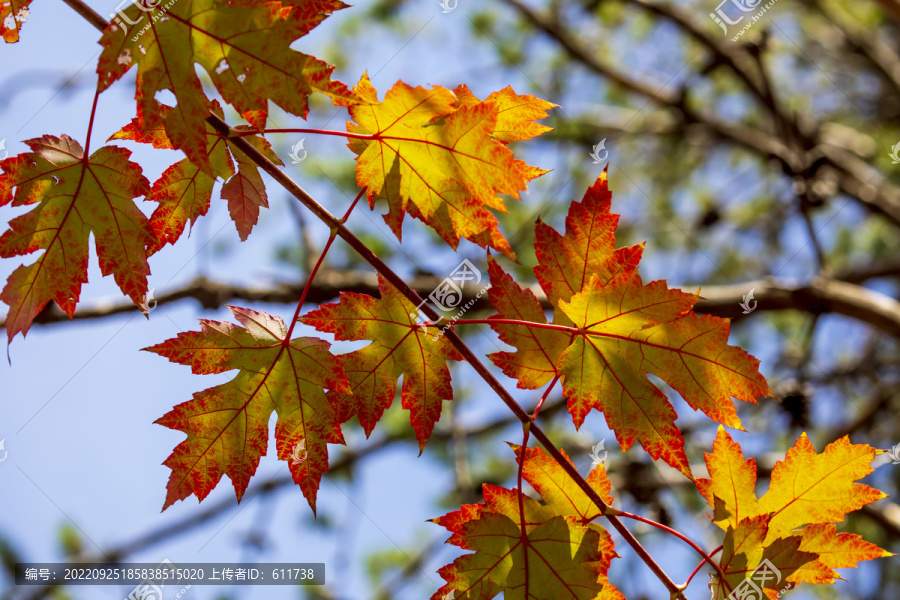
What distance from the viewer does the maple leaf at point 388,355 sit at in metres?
1.07

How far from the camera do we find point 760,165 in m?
5.10

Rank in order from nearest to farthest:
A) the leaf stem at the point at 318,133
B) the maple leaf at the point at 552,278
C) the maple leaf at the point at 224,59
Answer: the maple leaf at the point at 224,59
the leaf stem at the point at 318,133
the maple leaf at the point at 552,278

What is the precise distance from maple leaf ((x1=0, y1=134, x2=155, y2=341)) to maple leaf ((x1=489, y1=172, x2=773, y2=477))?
2.10 ft

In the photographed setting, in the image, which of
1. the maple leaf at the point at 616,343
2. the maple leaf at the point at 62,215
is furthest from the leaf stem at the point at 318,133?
the maple leaf at the point at 616,343

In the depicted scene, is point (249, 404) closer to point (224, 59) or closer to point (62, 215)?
point (62, 215)

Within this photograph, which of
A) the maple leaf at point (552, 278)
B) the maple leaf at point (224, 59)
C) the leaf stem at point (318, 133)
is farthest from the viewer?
the maple leaf at point (552, 278)

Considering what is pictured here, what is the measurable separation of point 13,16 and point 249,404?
2.49ft

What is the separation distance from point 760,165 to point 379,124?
195 inches

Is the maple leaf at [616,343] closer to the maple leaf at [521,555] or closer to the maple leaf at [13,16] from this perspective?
the maple leaf at [521,555]

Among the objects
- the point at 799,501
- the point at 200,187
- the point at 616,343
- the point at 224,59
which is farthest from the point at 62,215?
the point at 799,501

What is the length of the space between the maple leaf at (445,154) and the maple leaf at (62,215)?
1.32ft

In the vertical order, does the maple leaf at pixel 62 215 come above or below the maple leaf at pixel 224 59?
below

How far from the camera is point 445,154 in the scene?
1071 mm

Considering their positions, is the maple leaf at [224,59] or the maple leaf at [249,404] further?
the maple leaf at [249,404]
